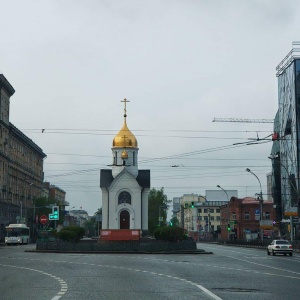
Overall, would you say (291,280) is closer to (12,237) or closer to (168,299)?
(168,299)

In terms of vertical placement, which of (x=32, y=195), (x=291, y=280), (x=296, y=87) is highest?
(x=296, y=87)

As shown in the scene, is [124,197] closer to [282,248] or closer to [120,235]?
[120,235]

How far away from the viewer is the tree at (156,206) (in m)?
132

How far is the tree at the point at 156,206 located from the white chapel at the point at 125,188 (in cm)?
3726

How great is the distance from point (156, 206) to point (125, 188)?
49642 millimetres

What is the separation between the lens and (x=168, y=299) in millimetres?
14836

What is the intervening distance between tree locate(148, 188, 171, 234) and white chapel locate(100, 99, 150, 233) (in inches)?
1467

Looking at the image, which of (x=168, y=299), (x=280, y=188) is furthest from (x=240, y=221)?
(x=168, y=299)

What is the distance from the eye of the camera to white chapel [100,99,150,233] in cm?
8856

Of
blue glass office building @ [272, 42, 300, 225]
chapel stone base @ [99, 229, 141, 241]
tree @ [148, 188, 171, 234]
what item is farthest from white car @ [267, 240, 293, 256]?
tree @ [148, 188, 171, 234]

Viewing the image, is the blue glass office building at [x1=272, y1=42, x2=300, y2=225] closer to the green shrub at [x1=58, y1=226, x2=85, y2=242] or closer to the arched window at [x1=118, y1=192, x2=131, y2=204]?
the arched window at [x1=118, y1=192, x2=131, y2=204]

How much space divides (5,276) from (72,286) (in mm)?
5612

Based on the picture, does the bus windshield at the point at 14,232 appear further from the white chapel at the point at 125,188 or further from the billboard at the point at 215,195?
the billboard at the point at 215,195

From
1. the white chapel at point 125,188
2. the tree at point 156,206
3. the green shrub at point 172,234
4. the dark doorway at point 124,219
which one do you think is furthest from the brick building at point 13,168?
the green shrub at point 172,234
